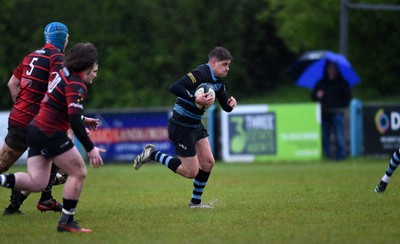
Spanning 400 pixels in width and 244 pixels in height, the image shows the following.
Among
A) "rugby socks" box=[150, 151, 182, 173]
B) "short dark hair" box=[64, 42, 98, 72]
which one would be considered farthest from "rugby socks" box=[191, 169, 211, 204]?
"short dark hair" box=[64, 42, 98, 72]

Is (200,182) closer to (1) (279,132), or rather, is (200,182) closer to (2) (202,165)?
(2) (202,165)

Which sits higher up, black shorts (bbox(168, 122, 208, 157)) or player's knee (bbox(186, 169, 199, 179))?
black shorts (bbox(168, 122, 208, 157))

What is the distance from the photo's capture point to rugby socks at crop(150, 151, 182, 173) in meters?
9.91

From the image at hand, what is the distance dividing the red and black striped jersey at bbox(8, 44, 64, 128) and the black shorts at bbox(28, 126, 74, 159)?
5.38 feet

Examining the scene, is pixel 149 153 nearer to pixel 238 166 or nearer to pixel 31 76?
pixel 31 76

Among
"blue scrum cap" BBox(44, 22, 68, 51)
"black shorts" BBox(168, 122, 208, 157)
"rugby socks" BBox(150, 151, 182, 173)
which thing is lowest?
"rugby socks" BBox(150, 151, 182, 173)

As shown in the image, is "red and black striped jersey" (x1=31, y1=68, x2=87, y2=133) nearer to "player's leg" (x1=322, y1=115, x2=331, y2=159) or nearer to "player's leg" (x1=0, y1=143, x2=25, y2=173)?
"player's leg" (x1=0, y1=143, x2=25, y2=173)

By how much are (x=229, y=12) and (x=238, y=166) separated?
20583mm

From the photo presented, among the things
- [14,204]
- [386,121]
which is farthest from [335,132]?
[14,204]

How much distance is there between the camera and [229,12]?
37969 mm

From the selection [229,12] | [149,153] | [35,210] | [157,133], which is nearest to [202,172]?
[149,153]

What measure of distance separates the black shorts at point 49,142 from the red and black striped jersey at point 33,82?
164 cm

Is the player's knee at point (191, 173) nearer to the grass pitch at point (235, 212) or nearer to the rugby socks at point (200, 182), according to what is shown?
the rugby socks at point (200, 182)

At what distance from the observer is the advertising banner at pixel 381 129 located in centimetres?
1864
